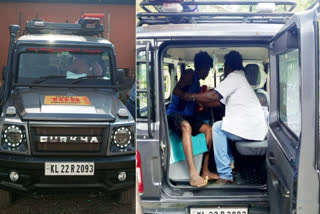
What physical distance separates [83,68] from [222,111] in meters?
2.00

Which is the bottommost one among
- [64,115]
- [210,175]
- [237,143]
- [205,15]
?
[210,175]

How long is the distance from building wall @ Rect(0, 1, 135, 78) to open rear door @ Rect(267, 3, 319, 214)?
2.34ft

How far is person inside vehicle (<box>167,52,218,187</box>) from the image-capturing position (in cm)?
300

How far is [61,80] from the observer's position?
1816mm

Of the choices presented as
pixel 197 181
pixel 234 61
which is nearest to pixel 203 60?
pixel 234 61

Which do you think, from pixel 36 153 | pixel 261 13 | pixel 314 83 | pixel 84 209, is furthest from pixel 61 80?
pixel 261 13

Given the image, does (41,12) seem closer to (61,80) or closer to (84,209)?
(61,80)

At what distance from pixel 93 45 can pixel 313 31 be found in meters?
0.91

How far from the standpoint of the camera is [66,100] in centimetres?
169

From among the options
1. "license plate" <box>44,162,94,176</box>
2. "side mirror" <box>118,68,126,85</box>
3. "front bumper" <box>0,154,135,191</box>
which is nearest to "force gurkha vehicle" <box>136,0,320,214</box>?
"side mirror" <box>118,68,126,85</box>

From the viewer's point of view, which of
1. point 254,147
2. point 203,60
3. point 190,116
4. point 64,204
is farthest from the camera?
point 203,60

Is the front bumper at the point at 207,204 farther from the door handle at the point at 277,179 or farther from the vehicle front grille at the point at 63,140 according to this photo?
the vehicle front grille at the point at 63,140

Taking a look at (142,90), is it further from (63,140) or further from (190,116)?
(190,116)

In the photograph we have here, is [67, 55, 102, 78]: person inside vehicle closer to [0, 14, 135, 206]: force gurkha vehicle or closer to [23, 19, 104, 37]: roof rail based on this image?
[0, 14, 135, 206]: force gurkha vehicle
